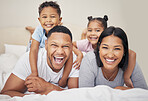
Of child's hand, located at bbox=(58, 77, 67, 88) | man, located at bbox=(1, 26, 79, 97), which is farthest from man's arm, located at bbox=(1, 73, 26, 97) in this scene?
child's hand, located at bbox=(58, 77, 67, 88)

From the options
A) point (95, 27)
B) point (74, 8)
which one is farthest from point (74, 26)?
point (95, 27)

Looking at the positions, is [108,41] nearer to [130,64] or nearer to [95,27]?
[130,64]

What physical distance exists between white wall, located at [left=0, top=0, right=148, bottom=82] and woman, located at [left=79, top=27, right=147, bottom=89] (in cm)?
78

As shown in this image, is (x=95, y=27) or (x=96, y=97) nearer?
(x=96, y=97)

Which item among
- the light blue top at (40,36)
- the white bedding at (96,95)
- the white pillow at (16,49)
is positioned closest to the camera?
the white bedding at (96,95)

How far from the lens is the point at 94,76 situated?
1.05m

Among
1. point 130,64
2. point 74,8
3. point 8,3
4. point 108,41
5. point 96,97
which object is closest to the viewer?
point 96,97

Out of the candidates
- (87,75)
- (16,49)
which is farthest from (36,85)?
(16,49)

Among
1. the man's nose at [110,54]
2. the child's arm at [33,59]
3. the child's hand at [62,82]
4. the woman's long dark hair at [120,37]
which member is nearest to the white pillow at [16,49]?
the child's arm at [33,59]

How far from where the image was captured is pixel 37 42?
1.28 metres

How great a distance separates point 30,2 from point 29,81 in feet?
4.28

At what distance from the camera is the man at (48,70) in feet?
3.37

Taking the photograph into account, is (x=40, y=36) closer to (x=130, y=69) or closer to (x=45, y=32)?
(x=45, y=32)

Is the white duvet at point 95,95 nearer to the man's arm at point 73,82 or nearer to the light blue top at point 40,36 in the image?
the man's arm at point 73,82
